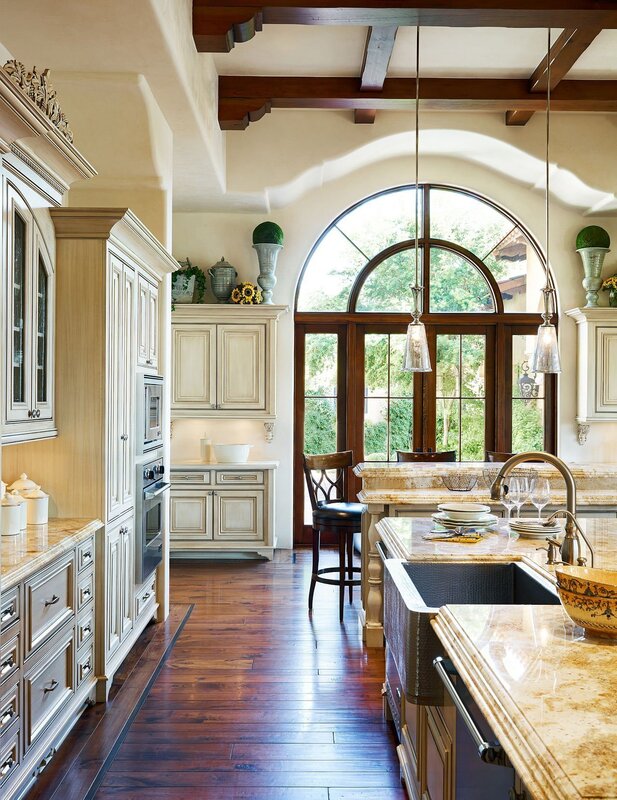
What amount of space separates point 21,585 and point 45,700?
54cm

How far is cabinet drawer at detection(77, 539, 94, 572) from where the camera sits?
312 centimetres

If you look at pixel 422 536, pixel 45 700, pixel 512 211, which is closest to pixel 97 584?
pixel 45 700

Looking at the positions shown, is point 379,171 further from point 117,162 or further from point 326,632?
point 326,632

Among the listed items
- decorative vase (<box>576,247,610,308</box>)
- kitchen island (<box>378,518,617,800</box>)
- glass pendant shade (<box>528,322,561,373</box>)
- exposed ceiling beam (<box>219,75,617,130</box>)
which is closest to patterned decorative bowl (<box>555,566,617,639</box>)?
kitchen island (<box>378,518,617,800</box>)

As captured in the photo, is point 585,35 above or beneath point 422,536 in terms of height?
above

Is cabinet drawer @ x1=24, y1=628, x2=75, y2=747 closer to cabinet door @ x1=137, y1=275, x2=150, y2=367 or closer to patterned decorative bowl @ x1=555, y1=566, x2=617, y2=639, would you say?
cabinet door @ x1=137, y1=275, x2=150, y2=367

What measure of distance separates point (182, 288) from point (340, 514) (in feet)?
9.68

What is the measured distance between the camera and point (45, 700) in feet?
8.93

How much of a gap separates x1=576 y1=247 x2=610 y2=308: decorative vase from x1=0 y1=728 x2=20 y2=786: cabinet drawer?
5.86 m

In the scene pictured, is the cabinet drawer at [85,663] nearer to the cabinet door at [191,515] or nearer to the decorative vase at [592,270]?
the cabinet door at [191,515]

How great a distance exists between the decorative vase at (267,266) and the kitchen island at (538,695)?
474 centimetres

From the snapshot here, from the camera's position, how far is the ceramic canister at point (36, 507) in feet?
10.5

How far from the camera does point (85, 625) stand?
322 cm

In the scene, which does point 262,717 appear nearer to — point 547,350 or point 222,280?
point 547,350
